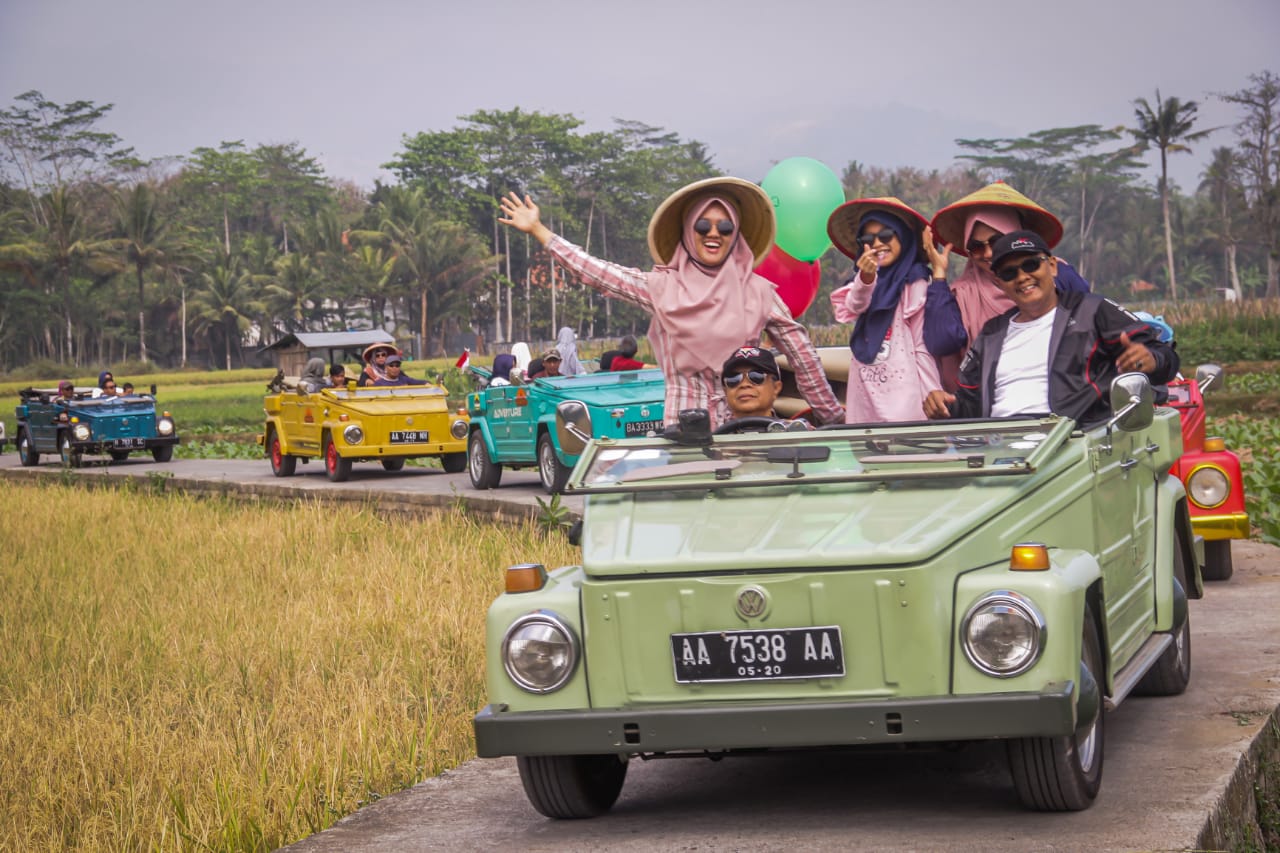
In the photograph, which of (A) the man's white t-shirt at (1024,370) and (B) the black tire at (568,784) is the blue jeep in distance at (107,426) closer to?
(A) the man's white t-shirt at (1024,370)

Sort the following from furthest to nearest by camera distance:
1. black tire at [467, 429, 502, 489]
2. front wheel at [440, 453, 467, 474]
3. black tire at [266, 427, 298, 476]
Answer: black tire at [266, 427, 298, 476]
front wheel at [440, 453, 467, 474]
black tire at [467, 429, 502, 489]

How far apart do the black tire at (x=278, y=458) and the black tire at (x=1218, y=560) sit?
14961mm

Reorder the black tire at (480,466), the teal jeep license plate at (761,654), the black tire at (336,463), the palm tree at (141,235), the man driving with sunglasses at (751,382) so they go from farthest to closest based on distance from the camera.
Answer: the palm tree at (141,235)
the black tire at (336,463)
the black tire at (480,466)
the man driving with sunglasses at (751,382)
the teal jeep license plate at (761,654)

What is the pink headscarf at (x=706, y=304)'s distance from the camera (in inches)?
302

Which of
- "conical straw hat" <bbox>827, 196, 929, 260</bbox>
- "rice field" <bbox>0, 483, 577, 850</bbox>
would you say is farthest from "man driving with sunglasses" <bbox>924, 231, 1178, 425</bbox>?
"rice field" <bbox>0, 483, 577, 850</bbox>

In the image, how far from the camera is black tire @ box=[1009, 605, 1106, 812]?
486cm

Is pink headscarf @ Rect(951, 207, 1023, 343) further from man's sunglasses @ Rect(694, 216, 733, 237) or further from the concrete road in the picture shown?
the concrete road

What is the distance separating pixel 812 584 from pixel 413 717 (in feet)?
11.6

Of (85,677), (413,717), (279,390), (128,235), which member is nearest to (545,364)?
(279,390)

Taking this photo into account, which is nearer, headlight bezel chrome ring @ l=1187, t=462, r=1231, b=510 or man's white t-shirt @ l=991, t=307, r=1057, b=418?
man's white t-shirt @ l=991, t=307, r=1057, b=418

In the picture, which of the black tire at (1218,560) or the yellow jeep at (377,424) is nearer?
the black tire at (1218,560)

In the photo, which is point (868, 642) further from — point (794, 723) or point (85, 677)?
point (85, 677)

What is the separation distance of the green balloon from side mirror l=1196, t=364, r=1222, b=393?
8.15 feet

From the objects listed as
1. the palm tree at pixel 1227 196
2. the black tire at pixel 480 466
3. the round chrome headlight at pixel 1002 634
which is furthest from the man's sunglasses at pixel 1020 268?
the palm tree at pixel 1227 196
